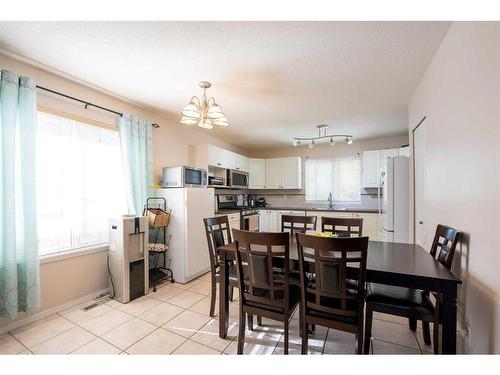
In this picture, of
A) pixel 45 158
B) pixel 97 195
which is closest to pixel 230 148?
→ pixel 97 195

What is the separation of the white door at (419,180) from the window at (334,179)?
248 centimetres

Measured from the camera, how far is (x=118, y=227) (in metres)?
2.62

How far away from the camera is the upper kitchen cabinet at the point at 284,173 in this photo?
5598 mm

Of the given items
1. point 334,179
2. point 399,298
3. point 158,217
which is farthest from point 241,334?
point 334,179

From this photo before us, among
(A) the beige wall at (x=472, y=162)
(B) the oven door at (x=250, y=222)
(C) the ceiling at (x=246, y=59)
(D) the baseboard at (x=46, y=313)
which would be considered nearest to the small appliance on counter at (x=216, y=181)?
(B) the oven door at (x=250, y=222)

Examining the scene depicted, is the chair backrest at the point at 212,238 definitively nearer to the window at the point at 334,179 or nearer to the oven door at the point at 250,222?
the oven door at the point at 250,222

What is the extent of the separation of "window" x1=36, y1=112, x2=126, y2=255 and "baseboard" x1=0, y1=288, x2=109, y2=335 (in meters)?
0.58

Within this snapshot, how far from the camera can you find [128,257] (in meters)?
2.63

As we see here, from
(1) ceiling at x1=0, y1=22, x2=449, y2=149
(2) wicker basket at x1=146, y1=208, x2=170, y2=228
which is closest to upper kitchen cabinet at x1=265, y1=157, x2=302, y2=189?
(1) ceiling at x1=0, y1=22, x2=449, y2=149

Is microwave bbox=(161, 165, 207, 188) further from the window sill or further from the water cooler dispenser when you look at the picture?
the window sill

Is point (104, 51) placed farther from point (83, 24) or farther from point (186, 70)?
point (186, 70)

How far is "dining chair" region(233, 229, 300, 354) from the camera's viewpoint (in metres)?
1.54
